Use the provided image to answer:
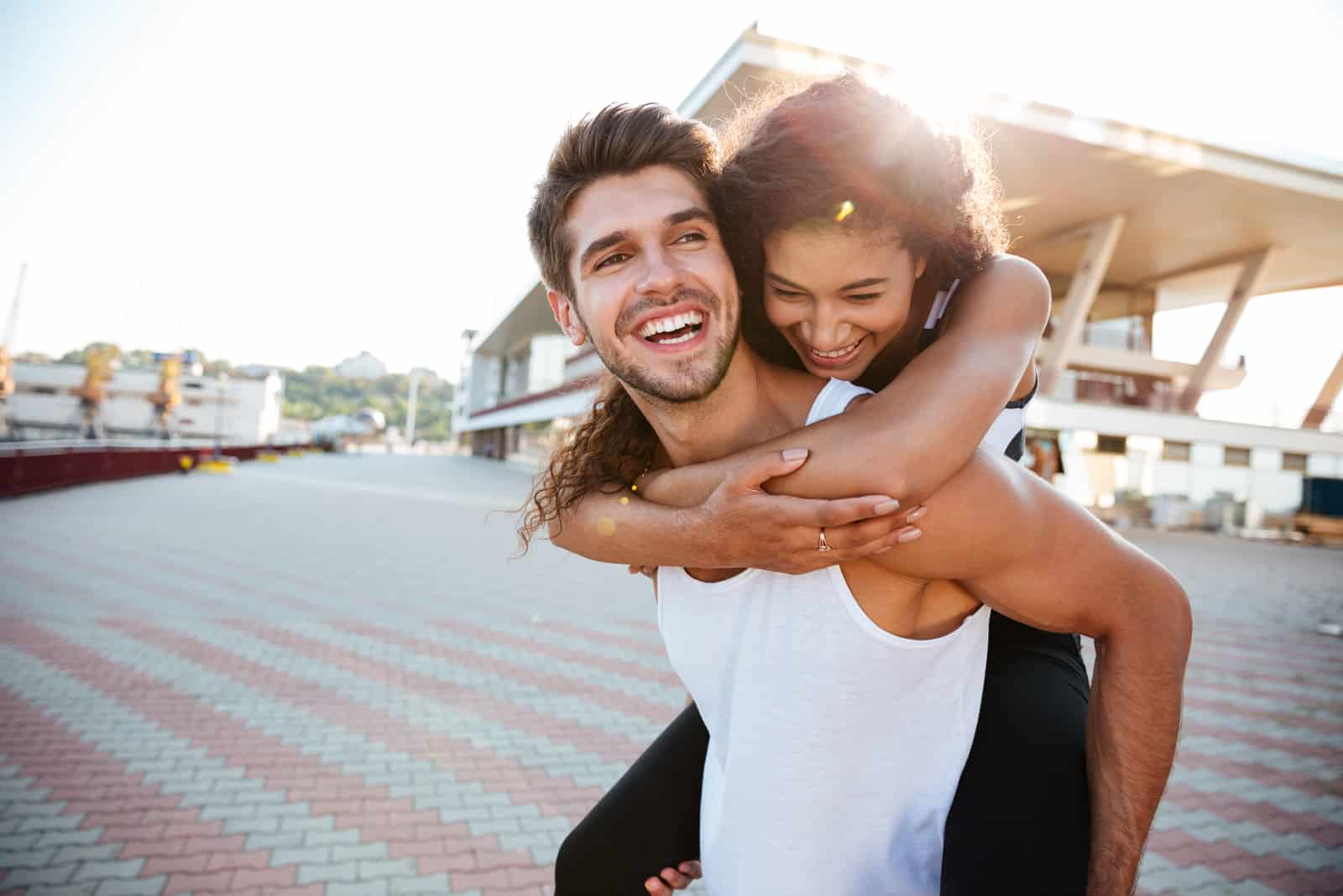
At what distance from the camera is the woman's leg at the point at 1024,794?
1.51 meters

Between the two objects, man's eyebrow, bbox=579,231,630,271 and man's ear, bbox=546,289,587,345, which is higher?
man's eyebrow, bbox=579,231,630,271

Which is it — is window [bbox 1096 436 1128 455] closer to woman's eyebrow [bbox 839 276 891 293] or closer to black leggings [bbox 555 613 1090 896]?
black leggings [bbox 555 613 1090 896]

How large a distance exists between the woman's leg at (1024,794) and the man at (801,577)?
0.04 metres

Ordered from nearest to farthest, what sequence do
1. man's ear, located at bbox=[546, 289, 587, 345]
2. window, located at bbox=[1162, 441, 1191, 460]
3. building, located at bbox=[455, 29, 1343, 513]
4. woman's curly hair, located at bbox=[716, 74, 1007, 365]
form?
woman's curly hair, located at bbox=[716, 74, 1007, 365] → man's ear, located at bbox=[546, 289, 587, 345] → building, located at bbox=[455, 29, 1343, 513] → window, located at bbox=[1162, 441, 1191, 460]

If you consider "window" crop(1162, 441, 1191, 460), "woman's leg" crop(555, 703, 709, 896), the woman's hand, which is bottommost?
the woman's hand

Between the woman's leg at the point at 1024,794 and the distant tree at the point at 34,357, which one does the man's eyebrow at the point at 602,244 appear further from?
the distant tree at the point at 34,357

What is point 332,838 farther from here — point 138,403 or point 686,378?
point 138,403

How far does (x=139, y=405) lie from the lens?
292ft

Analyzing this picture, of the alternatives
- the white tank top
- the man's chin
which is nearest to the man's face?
the man's chin

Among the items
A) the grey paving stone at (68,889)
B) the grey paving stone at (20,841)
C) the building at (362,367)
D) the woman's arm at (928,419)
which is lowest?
the grey paving stone at (68,889)

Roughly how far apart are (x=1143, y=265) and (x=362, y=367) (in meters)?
154

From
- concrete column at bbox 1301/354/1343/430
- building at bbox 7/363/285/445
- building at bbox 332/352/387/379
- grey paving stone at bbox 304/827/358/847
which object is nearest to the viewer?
grey paving stone at bbox 304/827/358/847

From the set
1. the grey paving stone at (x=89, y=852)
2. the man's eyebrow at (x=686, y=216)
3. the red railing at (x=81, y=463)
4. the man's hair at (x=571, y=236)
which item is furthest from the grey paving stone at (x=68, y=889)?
the red railing at (x=81, y=463)

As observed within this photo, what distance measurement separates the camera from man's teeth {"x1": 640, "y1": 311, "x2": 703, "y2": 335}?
1974mm
